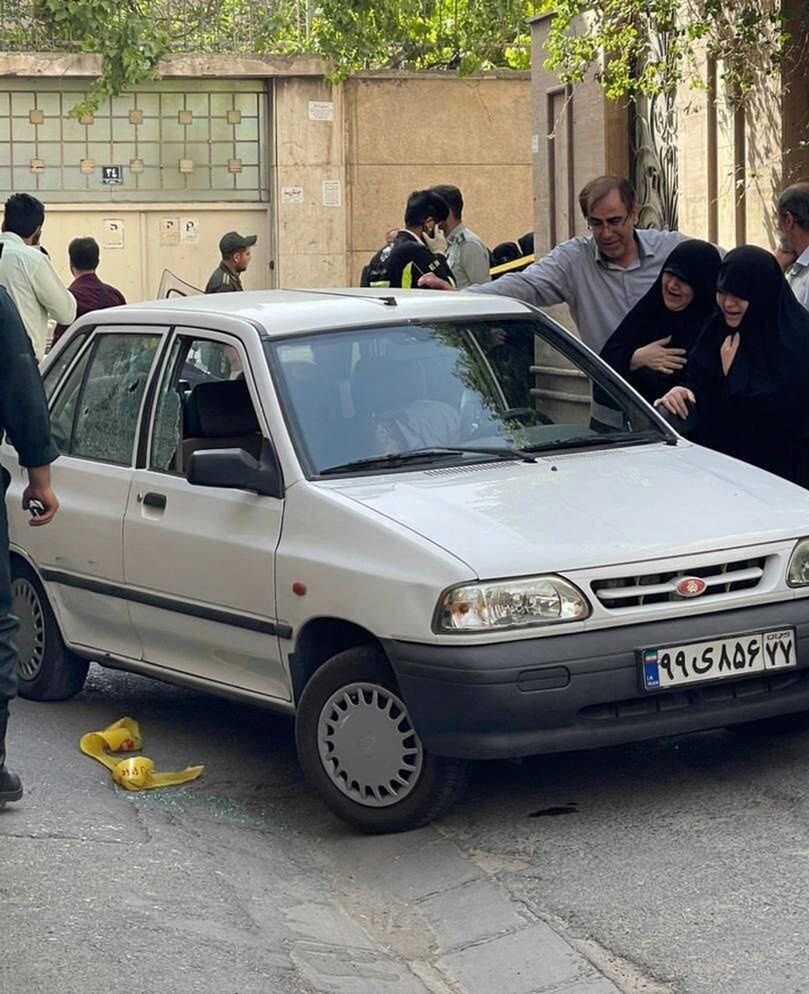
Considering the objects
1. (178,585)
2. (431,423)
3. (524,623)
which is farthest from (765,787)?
(178,585)

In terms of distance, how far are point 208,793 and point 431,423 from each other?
1445 mm

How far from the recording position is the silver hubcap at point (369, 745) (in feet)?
18.5

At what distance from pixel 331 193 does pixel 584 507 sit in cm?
1782

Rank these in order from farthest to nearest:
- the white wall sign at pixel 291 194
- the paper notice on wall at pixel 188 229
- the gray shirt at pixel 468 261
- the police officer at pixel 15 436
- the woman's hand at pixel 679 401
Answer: the paper notice on wall at pixel 188 229
the white wall sign at pixel 291 194
the gray shirt at pixel 468 261
the woman's hand at pixel 679 401
the police officer at pixel 15 436

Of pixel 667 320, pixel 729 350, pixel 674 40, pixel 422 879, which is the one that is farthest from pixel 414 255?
pixel 422 879

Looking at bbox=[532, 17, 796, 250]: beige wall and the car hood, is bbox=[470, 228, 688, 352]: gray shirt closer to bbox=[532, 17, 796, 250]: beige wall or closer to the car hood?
the car hood

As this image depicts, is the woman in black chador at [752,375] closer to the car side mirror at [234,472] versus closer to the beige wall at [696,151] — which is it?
the car side mirror at [234,472]

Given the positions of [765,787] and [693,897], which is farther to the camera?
[765,787]

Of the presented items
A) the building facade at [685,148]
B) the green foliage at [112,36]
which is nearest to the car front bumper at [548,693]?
the building facade at [685,148]

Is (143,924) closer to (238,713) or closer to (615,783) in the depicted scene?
(615,783)

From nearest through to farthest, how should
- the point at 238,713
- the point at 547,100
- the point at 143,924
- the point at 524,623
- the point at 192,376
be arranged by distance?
the point at 143,924, the point at 524,623, the point at 192,376, the point at 238,713, the point at 547,100

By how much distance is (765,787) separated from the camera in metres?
5.92

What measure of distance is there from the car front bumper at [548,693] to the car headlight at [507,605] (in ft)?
0.20

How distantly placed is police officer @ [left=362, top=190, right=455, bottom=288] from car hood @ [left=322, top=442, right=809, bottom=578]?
477 centimetres
